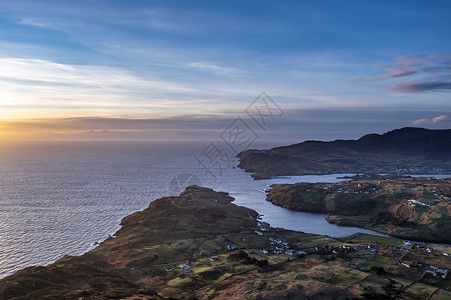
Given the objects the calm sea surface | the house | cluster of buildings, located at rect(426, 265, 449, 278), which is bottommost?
the calm sea surface

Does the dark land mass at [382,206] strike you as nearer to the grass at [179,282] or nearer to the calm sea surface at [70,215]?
the calm sea surface at [70,215]

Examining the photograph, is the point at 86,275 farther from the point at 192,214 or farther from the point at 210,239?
the point at 192,214

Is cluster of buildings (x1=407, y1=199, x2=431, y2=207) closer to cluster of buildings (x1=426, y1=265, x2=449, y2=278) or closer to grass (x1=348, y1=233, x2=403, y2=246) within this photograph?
grass (x1=348, y1=233, x2=403, y2=246)

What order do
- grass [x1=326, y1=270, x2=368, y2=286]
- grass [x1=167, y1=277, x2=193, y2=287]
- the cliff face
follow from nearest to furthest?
the cliff face, grass [x1=326, y1=270, x2=368, y2=286], grass [x1=167, y1=277, x2=193, y2=287]

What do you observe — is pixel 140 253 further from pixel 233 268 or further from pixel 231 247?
pixel 233 268

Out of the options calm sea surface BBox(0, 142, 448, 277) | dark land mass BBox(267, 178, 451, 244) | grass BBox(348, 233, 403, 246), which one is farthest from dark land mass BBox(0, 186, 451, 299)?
dark land mass BBox(267, 178, 451, 244)

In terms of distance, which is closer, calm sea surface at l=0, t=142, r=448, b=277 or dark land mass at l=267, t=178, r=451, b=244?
calm sea surface at l=0, t=142, r=448, b=277

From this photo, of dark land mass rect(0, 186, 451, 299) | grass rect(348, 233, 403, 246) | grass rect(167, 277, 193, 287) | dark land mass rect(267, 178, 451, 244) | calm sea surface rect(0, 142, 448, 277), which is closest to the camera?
dark land mass rect(0, 186, 451, 299)
